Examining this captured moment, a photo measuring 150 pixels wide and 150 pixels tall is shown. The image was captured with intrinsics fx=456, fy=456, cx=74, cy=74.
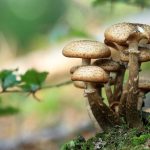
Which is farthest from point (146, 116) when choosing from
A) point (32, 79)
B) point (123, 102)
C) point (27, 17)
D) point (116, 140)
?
point (27, 17)

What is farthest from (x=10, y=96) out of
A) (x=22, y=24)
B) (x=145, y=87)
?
(x=145, y=87)

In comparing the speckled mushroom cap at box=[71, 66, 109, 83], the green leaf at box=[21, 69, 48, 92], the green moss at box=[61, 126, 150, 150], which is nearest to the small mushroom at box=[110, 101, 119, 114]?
the green moss at box=[61, 126, 150, 150]

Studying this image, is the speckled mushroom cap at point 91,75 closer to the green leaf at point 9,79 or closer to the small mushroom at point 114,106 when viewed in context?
the small mushroom at point 114,106

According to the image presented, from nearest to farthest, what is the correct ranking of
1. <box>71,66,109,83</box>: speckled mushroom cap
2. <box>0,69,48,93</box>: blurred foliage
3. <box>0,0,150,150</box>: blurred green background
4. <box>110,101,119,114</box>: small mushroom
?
<box>71,66,109,83</box>: speckled mushroom cap
<box>110,101,119,114</box>: small mushroom
<box>0,69,48,93</box>: blurred foliage
<box>0,0,150,150</box>: blurred green background

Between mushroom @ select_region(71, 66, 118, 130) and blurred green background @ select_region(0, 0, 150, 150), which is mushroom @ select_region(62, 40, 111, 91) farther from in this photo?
blurred green background @ select_region(0, 0, 150, 150)

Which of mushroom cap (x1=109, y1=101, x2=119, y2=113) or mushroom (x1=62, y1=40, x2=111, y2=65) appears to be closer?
mushroom (x1=62, y1=40, x2=111, y2=65)

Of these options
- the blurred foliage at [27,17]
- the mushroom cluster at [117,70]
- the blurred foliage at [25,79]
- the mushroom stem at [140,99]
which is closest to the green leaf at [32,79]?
the blurred foliage at [25,79]

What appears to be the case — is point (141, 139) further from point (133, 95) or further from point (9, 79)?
point (9, 79)
